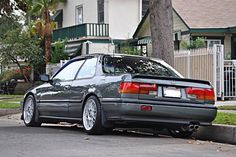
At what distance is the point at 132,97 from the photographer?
9852mm

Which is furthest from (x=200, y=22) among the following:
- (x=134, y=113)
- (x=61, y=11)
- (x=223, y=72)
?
(x=134, y=113)

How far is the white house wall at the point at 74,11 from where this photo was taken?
3331 centimetres

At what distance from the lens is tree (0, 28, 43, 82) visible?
112ft

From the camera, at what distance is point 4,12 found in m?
24.6

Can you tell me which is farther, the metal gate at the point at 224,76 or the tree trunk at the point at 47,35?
the tree trunk at the point at 47,35

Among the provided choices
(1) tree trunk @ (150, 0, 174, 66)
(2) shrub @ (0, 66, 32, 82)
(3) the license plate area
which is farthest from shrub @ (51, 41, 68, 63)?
(3) the license plate area

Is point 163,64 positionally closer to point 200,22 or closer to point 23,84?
point 200,22

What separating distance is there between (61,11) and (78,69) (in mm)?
25503

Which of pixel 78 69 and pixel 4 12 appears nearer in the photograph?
pixel 78 69

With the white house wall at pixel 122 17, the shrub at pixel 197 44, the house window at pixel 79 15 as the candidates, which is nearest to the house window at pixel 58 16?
the house window at pixel 79 15

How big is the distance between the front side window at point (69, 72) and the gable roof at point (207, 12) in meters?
14.0

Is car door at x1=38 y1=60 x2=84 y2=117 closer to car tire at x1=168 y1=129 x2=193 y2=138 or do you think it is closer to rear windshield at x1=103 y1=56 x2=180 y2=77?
rear windshield at x1=103 y1=56 x2=180 y2=77

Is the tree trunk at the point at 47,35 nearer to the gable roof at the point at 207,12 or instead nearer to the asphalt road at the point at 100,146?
the gable roof at the point at 207,12

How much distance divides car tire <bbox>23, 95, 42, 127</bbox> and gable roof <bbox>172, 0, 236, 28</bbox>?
44.7ft
